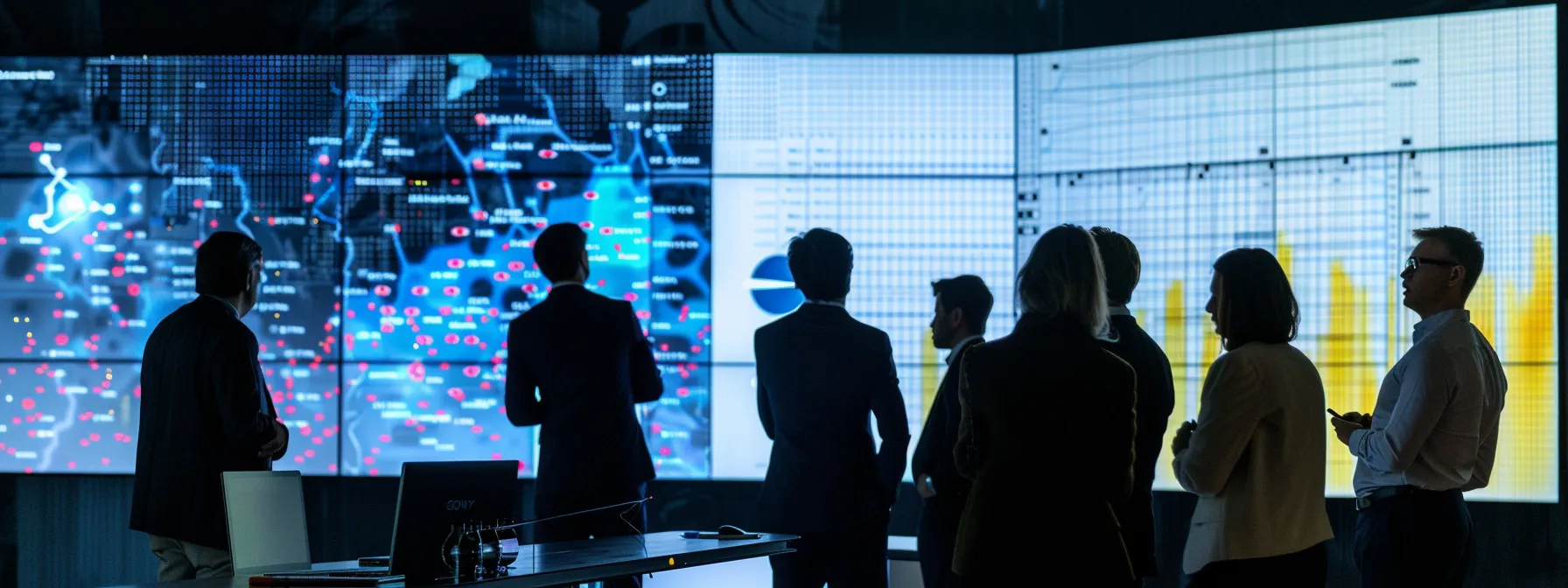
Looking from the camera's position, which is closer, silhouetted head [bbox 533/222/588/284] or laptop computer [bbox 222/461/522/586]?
laptop computer [bbox 222/461/522/586]

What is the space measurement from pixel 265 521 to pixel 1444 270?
2900 millimetres

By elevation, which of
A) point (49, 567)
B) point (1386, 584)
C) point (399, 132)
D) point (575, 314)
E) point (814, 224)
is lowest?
point (49, 567)

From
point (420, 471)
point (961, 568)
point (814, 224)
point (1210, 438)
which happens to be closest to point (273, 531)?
point (420, 471)

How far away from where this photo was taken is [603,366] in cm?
377

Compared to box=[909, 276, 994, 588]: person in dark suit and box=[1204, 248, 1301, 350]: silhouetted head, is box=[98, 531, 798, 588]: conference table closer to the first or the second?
box=[909, 276, 994, 588]: person in dark suit

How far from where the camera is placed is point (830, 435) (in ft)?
11.7

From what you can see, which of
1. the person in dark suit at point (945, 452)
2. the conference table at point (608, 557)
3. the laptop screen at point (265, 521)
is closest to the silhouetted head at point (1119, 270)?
the person in dark suit at point (945, 452)

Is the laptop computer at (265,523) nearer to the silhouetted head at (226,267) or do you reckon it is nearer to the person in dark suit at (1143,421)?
the silhouetted head at (226,267)

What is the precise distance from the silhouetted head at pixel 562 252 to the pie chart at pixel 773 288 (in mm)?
1453

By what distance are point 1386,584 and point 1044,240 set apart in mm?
1358

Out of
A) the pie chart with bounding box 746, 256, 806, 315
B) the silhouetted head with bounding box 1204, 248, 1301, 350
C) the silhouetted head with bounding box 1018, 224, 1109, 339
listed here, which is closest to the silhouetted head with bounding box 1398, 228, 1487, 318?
the silhouetted head with bounding box 1204, 248, 1301, 350

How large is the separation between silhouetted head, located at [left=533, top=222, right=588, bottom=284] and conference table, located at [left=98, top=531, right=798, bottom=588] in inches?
30.9

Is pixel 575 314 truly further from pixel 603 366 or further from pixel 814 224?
pixel 814 224

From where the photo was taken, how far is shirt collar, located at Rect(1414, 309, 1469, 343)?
3.21 metres
